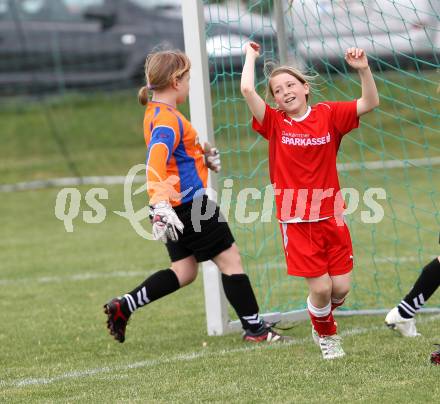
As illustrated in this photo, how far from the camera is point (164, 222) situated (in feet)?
17.4

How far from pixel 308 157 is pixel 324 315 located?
0.82 meters

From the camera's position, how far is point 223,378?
5035mm

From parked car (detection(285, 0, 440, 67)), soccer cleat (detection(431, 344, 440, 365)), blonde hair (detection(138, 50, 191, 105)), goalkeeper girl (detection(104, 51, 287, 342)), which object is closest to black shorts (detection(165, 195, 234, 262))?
goalkeeper girl (detection(104, 51, 287, 342))

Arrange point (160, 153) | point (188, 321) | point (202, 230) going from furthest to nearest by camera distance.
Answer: point (188, 321) → point (202, 230) → point (160, 153)

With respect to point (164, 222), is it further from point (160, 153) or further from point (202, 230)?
point (202, 230)

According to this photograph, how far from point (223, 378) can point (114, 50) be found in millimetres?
13688

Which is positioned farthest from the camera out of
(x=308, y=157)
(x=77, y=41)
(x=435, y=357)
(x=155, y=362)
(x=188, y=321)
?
(x=77, y=41)

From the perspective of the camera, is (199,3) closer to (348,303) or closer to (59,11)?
(348,303)

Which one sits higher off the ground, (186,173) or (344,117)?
(344,117)

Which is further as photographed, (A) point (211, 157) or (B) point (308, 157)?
(A) point (211, 157)

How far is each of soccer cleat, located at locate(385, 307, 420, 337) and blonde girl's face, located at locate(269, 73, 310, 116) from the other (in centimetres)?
127

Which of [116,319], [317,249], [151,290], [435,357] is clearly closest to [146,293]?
[151,290]

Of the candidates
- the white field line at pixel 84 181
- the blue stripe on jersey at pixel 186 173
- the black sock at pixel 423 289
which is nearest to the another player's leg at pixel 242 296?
the blue stripe on jersey at pixel 186 173

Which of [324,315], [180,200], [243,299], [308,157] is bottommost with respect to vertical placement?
[324,315]
